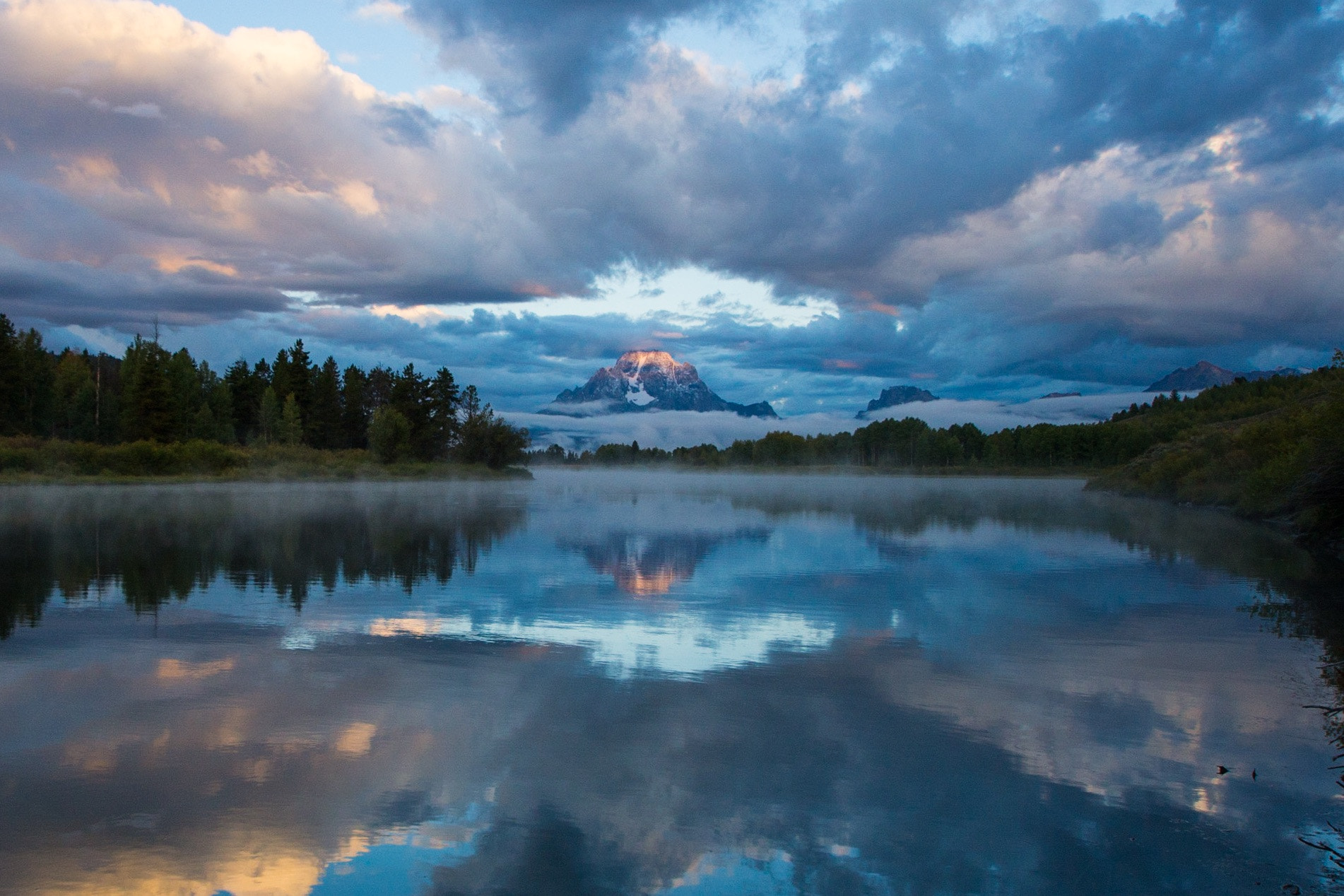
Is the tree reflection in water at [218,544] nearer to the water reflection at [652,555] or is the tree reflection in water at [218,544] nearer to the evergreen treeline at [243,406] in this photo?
the water reflection at [652,555]

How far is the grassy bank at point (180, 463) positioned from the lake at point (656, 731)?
169 ft

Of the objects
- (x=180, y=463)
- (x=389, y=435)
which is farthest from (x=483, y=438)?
(x=180, y=463)

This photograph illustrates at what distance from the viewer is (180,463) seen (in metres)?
72.8

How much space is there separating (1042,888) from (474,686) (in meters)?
6.86

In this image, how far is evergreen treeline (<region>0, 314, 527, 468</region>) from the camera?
82.3 meters

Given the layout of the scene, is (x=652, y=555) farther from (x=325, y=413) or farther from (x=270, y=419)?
Result: (x=325, y=413)

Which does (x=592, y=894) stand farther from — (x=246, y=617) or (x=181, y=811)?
(x=246, y=617)

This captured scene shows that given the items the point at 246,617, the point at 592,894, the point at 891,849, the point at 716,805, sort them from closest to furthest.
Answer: the point at 592,894 < the point at 891,849 < the point at 716,805 < the point at 246,617

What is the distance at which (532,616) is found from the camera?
1550 cm

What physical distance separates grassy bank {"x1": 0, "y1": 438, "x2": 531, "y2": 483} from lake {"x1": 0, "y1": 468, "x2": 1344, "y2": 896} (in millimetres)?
51493

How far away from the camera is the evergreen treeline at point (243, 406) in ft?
270

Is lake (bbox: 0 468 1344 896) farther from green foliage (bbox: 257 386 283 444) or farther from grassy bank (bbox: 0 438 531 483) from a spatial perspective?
green foliage (bbox: 257 386 283 444)

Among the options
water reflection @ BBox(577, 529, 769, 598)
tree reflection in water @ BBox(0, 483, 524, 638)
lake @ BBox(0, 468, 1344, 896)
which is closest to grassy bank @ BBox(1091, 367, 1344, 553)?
lake @ BBox(0, 468, 1344, 896)

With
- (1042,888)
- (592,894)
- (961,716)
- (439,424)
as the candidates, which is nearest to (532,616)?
(961,716)
